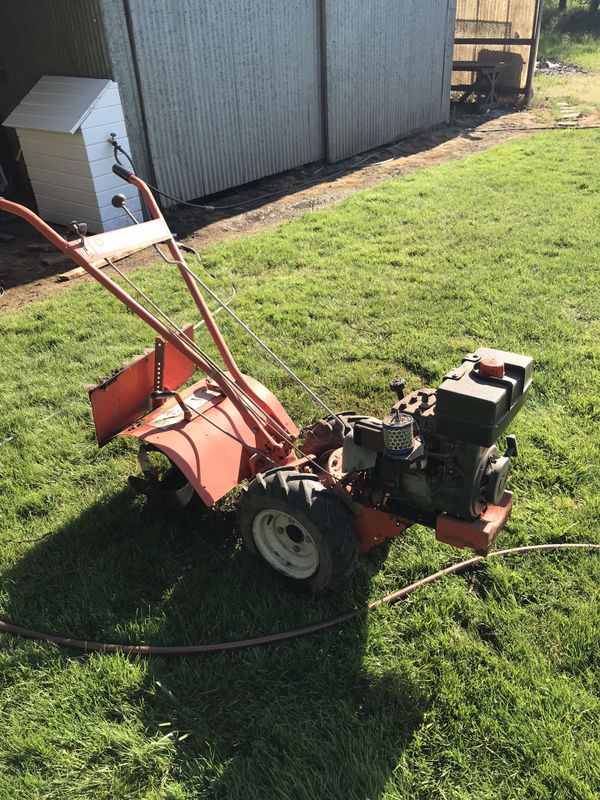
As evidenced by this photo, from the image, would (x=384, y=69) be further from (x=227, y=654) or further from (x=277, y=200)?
(x=227, y=654)

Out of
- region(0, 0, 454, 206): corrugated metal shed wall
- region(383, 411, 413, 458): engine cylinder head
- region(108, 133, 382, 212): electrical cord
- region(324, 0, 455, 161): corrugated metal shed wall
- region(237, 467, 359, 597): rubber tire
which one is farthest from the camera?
region(324, 0, 455, 161): corrugated metal shed wall

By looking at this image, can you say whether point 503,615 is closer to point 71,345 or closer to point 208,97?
point 71,345

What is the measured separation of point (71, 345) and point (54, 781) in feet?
12.1

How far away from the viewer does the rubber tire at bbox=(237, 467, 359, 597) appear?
9.23ft

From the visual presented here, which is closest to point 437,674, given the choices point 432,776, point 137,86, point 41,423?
point 432,776

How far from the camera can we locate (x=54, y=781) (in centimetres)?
241

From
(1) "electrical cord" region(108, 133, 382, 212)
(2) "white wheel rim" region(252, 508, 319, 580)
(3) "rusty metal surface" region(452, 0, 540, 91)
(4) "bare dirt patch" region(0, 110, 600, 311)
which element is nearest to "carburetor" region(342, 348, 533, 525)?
(2) "white wheel rim" region(252, 508, 319, 580)

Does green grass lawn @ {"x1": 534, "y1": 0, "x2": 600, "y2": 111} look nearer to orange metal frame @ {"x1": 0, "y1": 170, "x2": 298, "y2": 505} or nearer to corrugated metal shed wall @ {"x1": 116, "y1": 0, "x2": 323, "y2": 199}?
corrugated metal shed wall @ {"x1": 116, "y1": 0, "x2": 323, "y2": 199}

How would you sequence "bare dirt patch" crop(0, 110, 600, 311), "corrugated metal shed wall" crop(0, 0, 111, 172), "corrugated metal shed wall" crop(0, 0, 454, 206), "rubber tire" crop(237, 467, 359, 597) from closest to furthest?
"rubber tire" crop(237, 467, 359, 597)
"bare dirt patch" crop(0, 110, 600, 311)
"corrugated metal shed wall" crop(0, 0, 111, 172)
"corrugated metal shed wall" crop(0, 0, 454, 206)

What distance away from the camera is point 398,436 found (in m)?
2.57

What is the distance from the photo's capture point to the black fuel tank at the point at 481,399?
7.82 feet

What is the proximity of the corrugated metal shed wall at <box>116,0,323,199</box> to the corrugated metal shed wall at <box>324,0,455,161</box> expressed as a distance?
1.62 feet

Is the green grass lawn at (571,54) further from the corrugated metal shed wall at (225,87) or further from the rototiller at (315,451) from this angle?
the rototiller at (315,451)

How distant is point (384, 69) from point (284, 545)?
11620 millimetres
